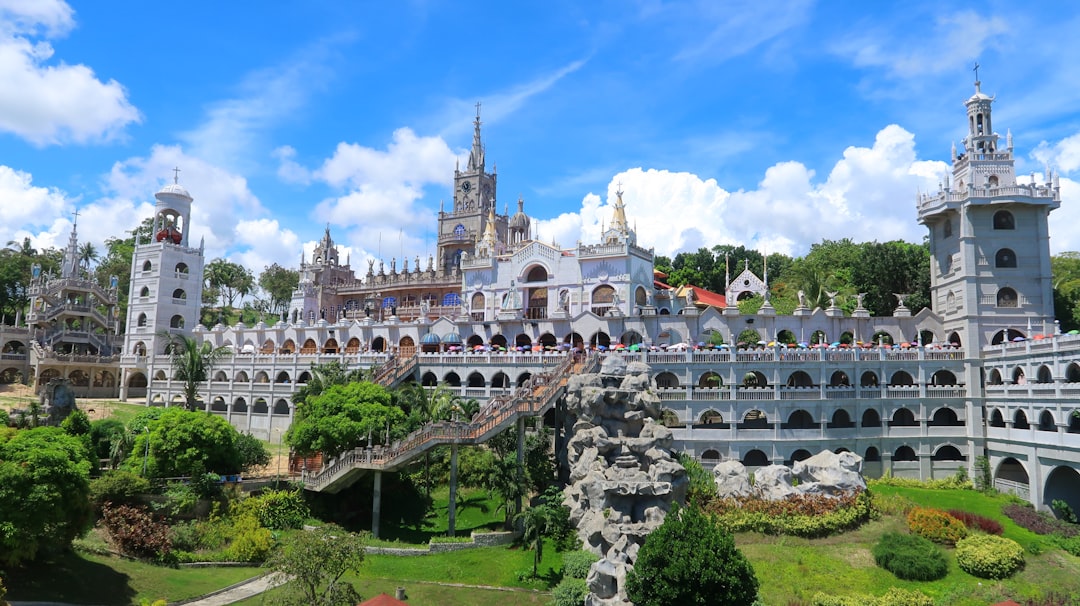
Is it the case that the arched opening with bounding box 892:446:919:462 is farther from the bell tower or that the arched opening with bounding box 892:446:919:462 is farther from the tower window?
the tower window

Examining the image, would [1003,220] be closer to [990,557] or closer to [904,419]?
[904,419]

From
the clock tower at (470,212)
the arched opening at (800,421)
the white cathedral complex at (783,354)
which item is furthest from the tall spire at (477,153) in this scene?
the arched opening at (800,421)

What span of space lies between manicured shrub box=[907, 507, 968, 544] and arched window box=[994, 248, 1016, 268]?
20223mm

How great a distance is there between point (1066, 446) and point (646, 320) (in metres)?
26.0

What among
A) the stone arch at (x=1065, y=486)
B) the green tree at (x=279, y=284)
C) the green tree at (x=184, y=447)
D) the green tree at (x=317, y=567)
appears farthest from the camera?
the green tree at (x=279, y=284)

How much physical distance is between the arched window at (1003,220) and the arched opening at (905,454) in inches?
628

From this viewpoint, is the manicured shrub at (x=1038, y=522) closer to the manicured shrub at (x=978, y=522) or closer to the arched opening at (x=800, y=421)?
the manicured shrub at (x=978, y=522)

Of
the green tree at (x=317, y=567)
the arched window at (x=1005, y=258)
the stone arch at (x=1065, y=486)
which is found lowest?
the green tree at (x=317, y=567)

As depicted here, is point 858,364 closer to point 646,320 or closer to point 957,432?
point 957,432

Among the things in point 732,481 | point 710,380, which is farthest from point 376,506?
point 710,380

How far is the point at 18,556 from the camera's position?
25.6m

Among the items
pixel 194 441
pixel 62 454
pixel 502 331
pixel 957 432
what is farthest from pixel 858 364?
pixel 62 454

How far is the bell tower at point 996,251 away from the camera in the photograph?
155 feet

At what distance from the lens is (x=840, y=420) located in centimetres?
4638
